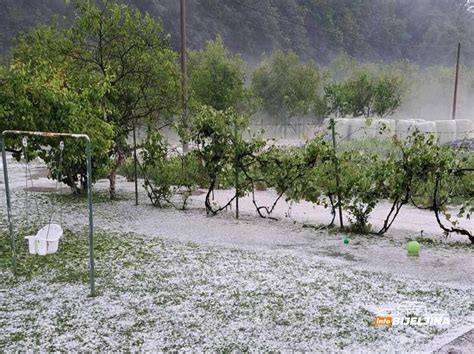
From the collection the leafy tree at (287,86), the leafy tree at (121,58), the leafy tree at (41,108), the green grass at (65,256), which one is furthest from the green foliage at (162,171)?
the leafy tree at (287,86)

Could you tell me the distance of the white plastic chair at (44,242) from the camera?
18.2ft

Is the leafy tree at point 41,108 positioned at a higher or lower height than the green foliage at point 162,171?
higher

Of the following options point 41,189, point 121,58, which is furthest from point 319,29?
point 121,58

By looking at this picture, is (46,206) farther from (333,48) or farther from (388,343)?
(333,48)

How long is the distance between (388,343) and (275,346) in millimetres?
790

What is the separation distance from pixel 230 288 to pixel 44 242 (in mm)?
2306

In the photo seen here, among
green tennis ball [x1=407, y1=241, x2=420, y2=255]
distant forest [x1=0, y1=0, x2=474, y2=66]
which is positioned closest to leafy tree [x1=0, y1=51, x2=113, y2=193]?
green tennis ball [x1=407, y1=241, x2=420, y2=255]

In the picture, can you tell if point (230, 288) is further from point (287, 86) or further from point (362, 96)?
point (287, 86)

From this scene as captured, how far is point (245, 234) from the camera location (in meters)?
6.75

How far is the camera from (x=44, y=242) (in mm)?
5547

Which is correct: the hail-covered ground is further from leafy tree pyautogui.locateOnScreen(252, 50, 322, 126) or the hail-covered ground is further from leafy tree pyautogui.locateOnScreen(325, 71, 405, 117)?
leafy tree pyautogui.locateOnScreen(252, 50, 322, 126)

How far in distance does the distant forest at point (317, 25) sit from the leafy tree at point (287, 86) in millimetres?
17130

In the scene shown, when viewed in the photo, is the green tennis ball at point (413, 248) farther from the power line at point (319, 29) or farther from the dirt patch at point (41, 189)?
the power line at point (319, 29)

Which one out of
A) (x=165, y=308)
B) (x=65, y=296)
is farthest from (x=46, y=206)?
(x=165, y=308)
